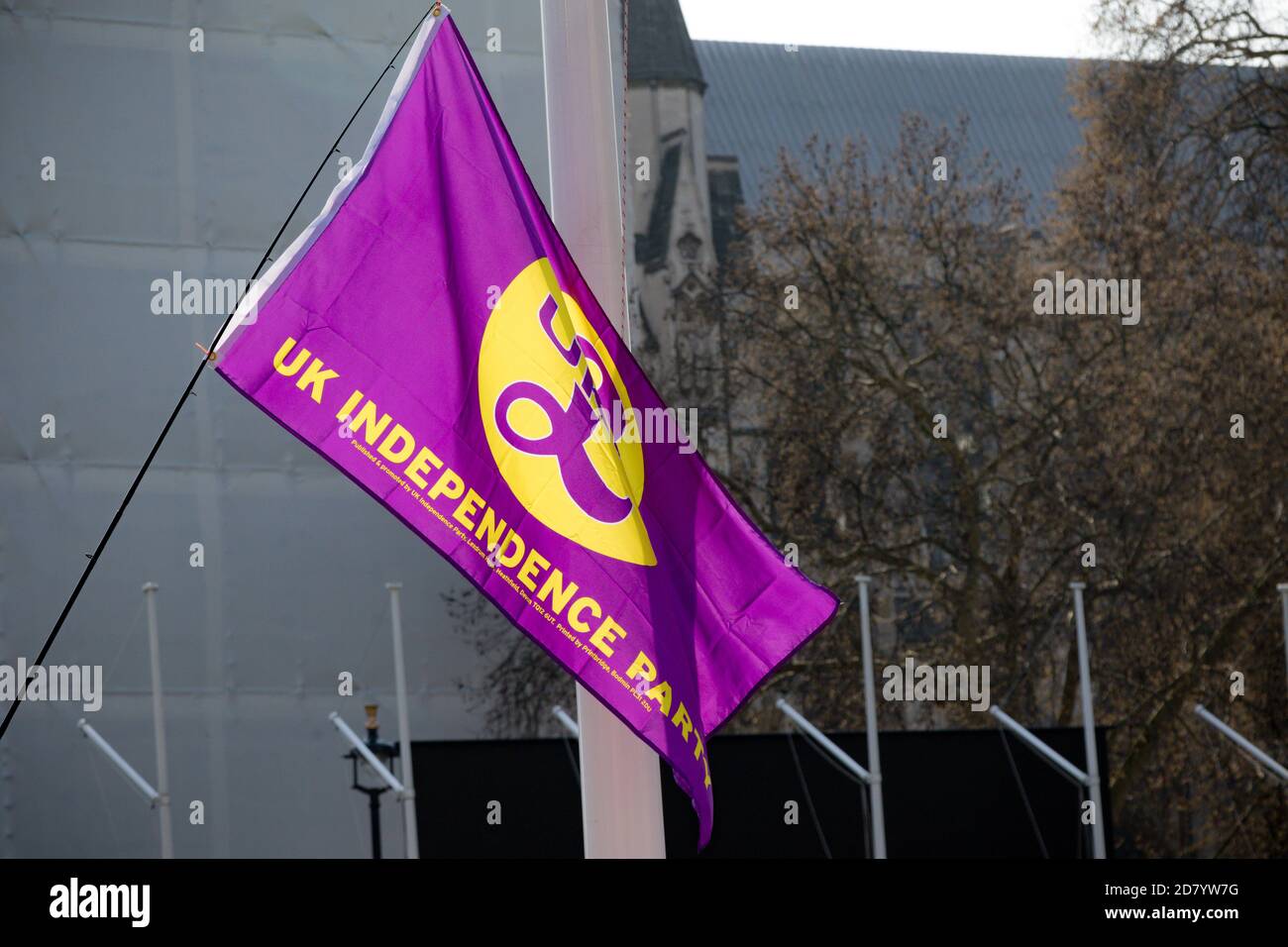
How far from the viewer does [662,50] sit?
4228 centimetres

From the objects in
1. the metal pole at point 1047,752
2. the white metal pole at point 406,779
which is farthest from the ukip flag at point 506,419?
the metal pole at point 1047,752

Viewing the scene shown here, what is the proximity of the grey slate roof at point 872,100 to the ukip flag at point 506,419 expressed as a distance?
42.7 meters

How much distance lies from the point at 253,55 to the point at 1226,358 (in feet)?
49.4

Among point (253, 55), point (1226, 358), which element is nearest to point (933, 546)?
point (1226, 358)

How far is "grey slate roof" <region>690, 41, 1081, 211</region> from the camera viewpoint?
170 ft

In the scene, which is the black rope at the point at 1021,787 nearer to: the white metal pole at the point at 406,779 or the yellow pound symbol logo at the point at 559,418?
the white metal pole at the point at 406,779

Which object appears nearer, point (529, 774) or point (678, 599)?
point (678, 599)

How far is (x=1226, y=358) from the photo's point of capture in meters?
29.0

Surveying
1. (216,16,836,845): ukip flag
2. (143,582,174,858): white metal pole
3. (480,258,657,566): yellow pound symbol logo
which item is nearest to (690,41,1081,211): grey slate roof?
(143,582,174,858): white metal pole

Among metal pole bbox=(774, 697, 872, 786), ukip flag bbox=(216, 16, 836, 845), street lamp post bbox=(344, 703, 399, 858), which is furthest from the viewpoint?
street lamp post bbox=(344, 703, 399, 858)

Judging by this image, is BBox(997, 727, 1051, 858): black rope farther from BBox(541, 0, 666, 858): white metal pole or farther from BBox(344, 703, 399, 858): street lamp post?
BBox(541, 0, 666, 858): white metal pole

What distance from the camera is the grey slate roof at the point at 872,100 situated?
51719mm

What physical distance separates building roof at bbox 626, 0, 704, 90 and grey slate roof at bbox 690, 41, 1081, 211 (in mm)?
6604
